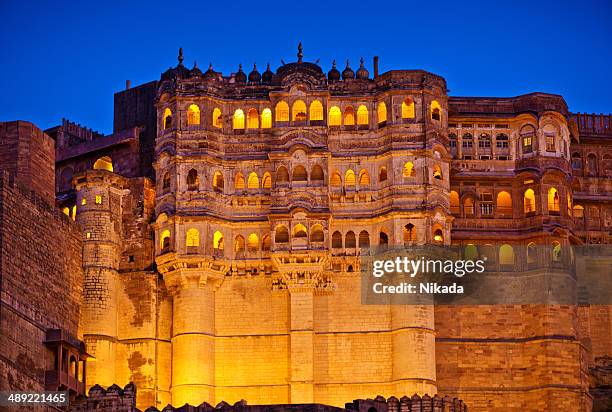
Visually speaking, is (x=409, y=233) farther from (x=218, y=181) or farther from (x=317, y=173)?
(x=218, y=181)

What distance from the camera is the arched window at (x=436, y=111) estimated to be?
72.7 m

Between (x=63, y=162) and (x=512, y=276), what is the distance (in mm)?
21271

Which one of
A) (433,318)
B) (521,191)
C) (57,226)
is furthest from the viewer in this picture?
(521,191)

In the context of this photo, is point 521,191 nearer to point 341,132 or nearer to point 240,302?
point 341,132

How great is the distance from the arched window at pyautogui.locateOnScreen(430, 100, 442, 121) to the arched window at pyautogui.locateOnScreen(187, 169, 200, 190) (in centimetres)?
1037

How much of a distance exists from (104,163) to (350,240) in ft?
41.5

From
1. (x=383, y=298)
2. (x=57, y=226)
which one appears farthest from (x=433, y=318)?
(x=57, y=226)

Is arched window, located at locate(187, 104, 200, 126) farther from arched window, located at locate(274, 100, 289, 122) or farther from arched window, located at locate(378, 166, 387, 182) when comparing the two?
arched window, located at locate(378, 166, 387, 182)

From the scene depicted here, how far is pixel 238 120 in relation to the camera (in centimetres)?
7356

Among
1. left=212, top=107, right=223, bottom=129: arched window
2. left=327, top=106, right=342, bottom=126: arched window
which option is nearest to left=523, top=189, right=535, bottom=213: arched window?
left=327, top=106, right=342, bottom=126: arched window

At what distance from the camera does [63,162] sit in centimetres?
7844

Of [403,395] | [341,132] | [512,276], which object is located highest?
[341,132]

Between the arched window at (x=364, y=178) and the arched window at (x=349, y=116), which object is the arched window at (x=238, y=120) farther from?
the arched window at (x=364, y=178)

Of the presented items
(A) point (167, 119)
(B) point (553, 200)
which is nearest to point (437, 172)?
(B) point (553, 200)
